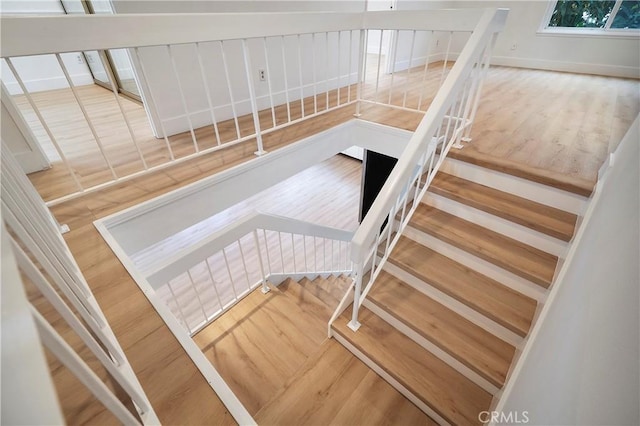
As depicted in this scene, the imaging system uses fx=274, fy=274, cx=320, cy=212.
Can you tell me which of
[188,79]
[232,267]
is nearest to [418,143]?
[188,79]

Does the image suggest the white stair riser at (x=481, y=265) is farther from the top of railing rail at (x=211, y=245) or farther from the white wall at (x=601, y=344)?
the top of railing rail at (x=211, y=245)

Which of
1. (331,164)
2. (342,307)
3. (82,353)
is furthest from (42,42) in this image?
(331,164)

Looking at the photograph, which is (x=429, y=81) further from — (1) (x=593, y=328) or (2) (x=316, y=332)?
(1) (x=593, y=328)

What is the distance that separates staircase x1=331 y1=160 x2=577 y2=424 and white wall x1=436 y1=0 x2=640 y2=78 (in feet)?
14.4

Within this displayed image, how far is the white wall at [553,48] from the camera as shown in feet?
13.4

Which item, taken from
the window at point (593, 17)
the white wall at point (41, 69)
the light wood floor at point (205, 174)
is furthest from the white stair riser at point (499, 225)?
the white wall at point (41, 69)

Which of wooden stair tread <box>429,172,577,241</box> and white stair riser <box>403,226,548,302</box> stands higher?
wooden stair tread <box>429,172,577,241</box>

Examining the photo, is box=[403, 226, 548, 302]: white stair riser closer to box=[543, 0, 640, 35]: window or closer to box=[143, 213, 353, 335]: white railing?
box=[143, 213, 353, 335]: white railing

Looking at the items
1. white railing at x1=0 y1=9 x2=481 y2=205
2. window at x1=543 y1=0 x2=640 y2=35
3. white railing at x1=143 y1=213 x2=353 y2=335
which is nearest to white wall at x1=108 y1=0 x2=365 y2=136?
white railing at x1=0 y1=9 x2=481 y2=205

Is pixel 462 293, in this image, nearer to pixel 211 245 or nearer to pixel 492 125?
pixel 211 245

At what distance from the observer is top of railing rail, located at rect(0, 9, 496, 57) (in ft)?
3.75

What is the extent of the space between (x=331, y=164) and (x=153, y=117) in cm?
487

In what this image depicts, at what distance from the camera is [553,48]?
14.7ft

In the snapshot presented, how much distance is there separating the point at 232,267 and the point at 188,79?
9.17 feet
